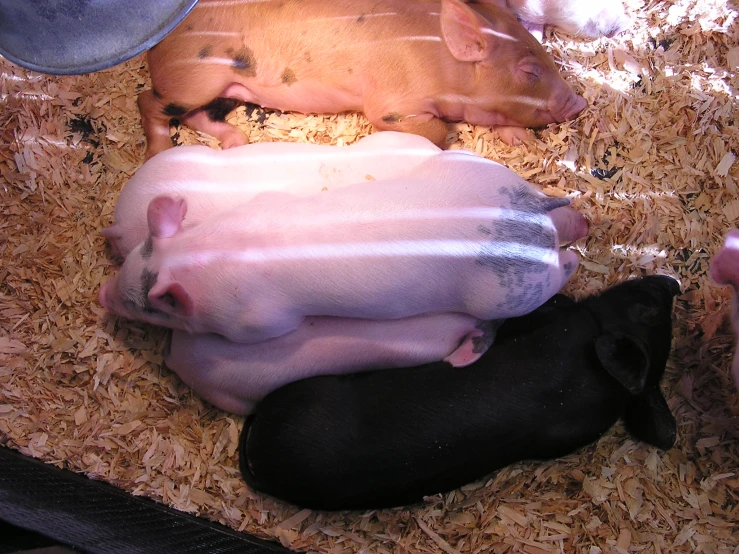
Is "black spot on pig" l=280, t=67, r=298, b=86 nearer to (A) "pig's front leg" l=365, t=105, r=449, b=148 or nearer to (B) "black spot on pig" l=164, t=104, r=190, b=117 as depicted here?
(A) "pig's front leg" l=365, t=105, r=449, b=148

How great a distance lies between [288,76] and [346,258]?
893 millimetres

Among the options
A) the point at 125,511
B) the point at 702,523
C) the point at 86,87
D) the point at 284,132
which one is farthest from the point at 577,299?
the point at 86,87

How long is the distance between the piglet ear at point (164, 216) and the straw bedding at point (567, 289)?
56 cm

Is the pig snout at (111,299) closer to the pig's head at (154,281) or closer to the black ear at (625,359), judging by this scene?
the pig's head at (154,281)

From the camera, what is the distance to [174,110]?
2.44m

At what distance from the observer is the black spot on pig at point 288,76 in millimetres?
2348

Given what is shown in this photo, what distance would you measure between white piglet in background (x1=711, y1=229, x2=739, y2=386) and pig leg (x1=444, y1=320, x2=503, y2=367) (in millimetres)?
759

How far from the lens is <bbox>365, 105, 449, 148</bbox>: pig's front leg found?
92.7 inches

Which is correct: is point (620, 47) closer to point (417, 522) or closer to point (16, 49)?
point (417, 522)

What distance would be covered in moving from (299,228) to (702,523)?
1.63m

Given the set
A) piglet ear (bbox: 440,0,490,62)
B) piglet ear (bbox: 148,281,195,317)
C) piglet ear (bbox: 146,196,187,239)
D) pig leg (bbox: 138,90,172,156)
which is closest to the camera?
piglet ear (bbox: 148,281,195,317)

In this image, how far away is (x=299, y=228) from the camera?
1.87 metres

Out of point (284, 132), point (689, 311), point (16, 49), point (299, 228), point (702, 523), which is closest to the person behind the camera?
point (16, 49)

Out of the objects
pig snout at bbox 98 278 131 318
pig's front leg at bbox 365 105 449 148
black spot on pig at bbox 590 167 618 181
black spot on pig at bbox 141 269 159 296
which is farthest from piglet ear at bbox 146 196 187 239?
black spot on pig at bbox 590 167 618 181
